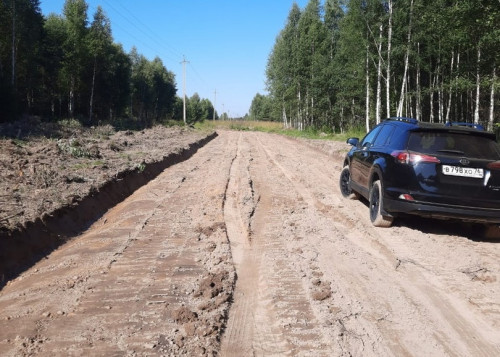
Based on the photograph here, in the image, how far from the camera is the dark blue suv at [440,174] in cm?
545

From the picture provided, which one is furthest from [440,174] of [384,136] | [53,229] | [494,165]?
[53,229]

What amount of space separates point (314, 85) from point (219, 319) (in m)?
39.7

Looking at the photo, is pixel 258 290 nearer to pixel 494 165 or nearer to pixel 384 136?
pixel 494 165

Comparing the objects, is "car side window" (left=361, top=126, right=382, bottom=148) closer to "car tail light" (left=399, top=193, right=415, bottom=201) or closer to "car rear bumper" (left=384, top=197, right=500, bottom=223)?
"car tail light" (left=399, top=193, right=415, bottom=201)

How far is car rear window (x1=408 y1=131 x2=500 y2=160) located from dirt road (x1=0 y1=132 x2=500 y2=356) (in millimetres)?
1268

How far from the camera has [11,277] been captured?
4.45 m

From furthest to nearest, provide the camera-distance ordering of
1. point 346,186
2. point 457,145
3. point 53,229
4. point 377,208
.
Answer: point 346,186 < point 377,208 < point 53,229 < point 457,145

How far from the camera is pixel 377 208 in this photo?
6.39 m

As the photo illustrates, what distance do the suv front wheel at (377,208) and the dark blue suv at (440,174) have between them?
0.02 m

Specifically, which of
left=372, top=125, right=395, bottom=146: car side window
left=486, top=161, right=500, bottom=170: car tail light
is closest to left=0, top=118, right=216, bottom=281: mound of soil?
left=372, top=125, right=395, bottom=146: car side window

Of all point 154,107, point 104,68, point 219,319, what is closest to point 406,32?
point 219,319

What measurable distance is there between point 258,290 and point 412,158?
122 inches

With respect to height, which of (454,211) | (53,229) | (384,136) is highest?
(384,136)

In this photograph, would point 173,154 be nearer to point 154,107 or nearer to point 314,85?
point 314,85
